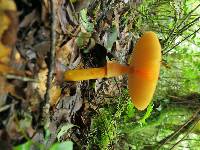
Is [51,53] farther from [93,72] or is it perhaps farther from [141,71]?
[141,71]

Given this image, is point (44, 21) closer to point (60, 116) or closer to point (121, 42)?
point (60, 116)

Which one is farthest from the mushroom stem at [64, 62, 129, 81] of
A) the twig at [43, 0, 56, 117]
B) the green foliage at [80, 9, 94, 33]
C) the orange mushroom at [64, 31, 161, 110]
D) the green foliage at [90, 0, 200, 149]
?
the green foliage at [90, 0, 200, 149]

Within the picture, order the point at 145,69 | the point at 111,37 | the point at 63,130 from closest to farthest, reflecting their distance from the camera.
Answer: the point at 145,69 < the point at 63,130 < the point at 111,37

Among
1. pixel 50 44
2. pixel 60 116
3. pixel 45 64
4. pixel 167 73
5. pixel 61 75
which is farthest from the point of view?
pixel 167 73

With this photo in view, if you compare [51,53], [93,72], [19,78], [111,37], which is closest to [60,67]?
[93,72]

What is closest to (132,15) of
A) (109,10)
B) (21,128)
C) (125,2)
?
(125,2)

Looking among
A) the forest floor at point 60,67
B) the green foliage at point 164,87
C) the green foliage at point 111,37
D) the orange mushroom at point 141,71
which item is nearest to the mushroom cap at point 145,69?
the orange mushroom at point 141,71
